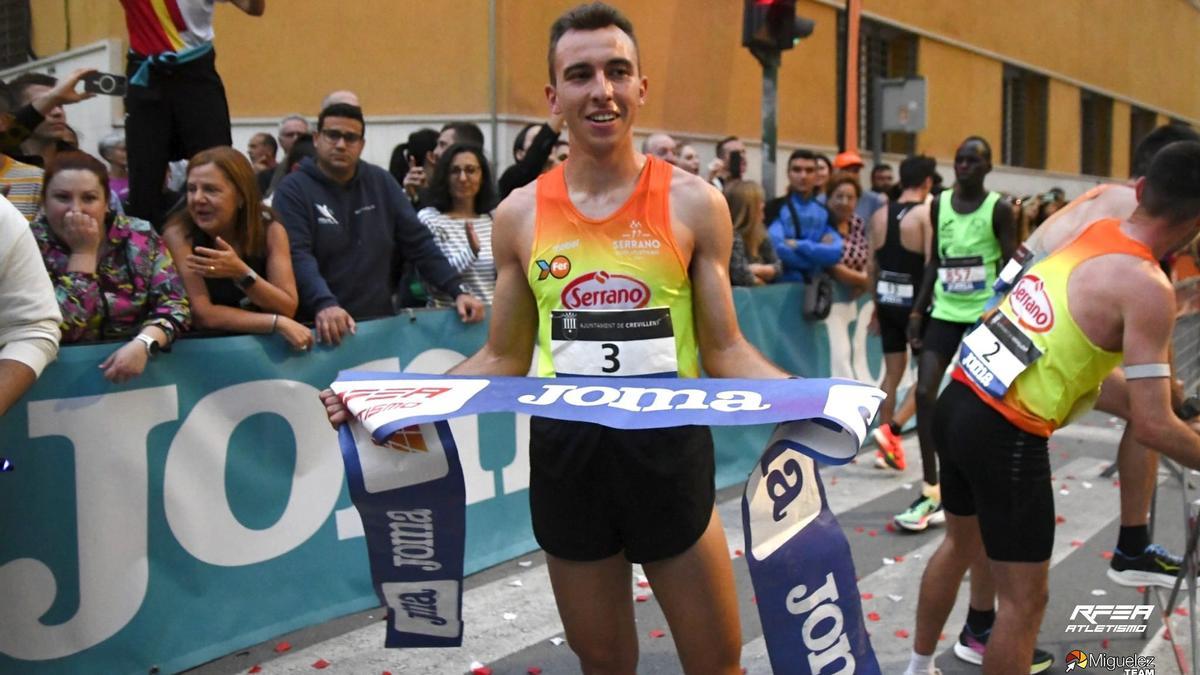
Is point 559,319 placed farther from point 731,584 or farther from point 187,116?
point 187,116

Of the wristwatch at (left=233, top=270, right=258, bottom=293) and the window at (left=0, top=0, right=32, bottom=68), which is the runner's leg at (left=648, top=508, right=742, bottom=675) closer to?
the wristwatch at (left=233, top=270, right=258, bottom=293)

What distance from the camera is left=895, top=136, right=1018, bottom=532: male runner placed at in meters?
6.52

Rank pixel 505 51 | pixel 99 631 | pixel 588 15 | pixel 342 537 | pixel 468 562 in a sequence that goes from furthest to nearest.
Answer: pixel 505 51 → pixel 468 562 → pixel 342 537 → pixel 99 631 → pixel 588 15

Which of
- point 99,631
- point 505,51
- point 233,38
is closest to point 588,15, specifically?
point 99,631

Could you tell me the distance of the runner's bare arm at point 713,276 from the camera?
9.34 ft

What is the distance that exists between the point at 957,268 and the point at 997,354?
3.19 meters

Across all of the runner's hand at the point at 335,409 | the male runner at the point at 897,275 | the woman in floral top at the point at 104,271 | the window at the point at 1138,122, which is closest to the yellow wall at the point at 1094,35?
the window at the point at 1138,122

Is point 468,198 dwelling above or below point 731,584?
above

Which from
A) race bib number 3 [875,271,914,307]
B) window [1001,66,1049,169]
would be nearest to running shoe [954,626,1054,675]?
race bib number 3 [875,271,914,307]

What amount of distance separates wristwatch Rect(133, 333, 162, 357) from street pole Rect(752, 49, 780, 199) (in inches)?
241

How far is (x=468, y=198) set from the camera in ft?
21.3

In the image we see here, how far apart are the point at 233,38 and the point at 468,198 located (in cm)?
701

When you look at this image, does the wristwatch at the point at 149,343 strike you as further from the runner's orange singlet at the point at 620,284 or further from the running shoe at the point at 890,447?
the running shoe at the point at 890,447

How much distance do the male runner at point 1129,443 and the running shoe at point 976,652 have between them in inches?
21.7
